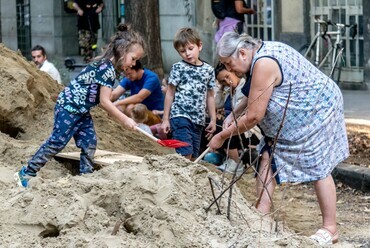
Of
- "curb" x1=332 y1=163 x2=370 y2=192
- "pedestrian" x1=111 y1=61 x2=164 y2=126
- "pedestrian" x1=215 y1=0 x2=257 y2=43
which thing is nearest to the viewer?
"curb" x1=332 y1=163 x2=370 y2=192

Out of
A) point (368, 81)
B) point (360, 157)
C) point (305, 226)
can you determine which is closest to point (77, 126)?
point (305, 226)

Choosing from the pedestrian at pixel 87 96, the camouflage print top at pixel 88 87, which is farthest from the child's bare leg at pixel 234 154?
the camouflage print top at pixel 88 87

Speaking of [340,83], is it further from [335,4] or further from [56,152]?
[56,152]

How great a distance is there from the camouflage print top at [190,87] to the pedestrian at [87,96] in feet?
5.73

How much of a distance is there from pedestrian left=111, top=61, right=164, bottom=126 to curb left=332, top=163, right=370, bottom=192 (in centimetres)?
193

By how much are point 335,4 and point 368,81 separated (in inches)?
61.6

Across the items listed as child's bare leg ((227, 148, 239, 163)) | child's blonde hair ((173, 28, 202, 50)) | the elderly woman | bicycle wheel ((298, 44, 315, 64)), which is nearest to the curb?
child's bare leg ((227, 148, 239, 163))

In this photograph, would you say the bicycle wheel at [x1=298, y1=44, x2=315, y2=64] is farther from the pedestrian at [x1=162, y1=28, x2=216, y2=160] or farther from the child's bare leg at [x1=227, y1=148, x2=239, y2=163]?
the pedestrian at [x1=162, y1=28, x2=216, y2=160]

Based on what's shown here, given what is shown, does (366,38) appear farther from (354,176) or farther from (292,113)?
(292,113)

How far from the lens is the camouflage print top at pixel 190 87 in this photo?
35.0 feet

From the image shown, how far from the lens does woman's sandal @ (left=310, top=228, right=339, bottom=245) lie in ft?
26.5

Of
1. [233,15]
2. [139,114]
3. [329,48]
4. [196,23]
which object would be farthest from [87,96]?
[196,23]

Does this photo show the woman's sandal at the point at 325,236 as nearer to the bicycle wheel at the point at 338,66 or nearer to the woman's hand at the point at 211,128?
the woman's hand at the point at 211,128

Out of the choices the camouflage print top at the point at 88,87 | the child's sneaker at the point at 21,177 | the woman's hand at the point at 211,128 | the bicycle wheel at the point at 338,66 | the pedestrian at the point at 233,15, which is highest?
the pedestrian at the point at 233,15
